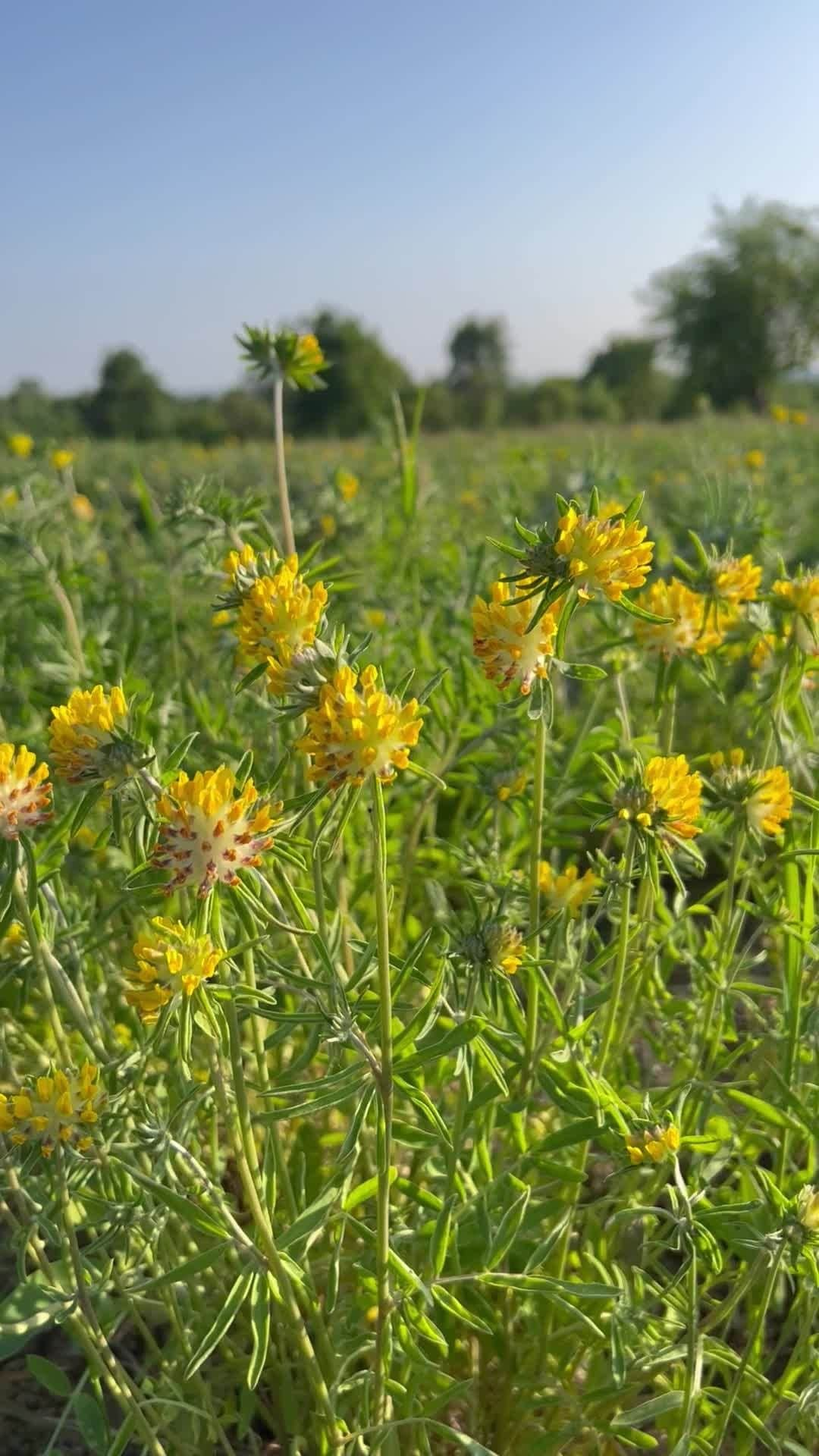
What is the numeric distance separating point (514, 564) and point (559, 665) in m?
1.65

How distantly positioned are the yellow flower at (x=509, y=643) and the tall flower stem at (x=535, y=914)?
0.07m

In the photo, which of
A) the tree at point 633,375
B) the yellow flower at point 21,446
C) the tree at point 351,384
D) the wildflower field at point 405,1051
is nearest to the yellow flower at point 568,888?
the wildflower field at point 405,1051

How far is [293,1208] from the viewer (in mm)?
1227

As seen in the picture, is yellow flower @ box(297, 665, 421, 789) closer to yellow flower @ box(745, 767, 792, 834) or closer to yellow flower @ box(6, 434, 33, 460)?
yellow flower @ box(745, 767, 792, 834)

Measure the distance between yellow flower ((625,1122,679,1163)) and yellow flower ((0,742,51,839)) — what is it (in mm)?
645

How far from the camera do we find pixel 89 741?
93 centimetres

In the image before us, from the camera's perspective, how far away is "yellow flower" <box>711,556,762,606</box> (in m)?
1.35

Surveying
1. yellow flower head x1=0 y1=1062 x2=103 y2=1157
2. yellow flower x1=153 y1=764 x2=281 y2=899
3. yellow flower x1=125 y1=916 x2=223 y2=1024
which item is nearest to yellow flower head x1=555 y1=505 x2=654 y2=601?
yellow flower x1=153 y1=764 x2=281 y2=899

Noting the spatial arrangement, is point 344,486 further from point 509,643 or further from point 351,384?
point 351,384

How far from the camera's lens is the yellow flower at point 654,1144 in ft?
3.41

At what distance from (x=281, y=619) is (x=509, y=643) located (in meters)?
0.23

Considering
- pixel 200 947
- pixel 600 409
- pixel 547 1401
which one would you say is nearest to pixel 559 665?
pixel 200 947

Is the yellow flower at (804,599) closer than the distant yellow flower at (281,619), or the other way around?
the distant yellow flower at (281,619)

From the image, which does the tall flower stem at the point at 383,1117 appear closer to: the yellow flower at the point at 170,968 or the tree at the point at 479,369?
the yellow flower at the point at 170,968
